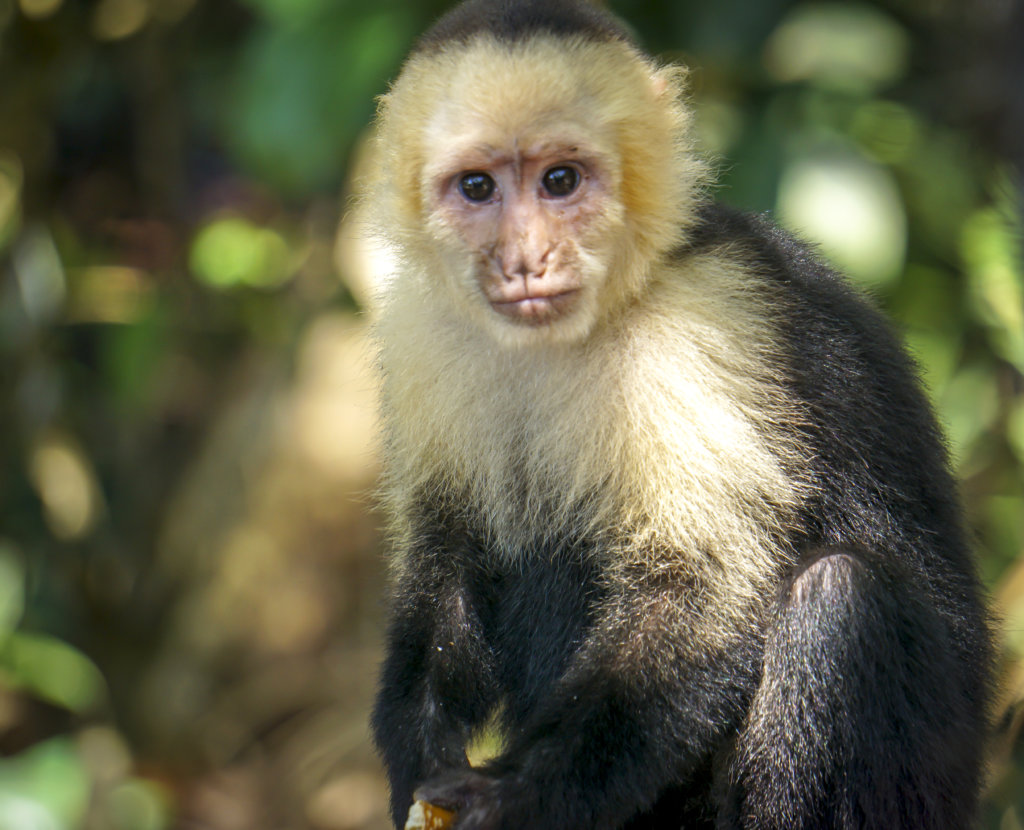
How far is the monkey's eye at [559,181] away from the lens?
2.83 meters

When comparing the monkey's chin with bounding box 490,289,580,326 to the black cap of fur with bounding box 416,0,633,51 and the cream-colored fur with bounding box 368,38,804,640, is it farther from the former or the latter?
the black cap of fur with bounding box 416,0,633,51

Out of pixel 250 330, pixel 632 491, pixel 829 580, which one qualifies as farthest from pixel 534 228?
pixel 250 330

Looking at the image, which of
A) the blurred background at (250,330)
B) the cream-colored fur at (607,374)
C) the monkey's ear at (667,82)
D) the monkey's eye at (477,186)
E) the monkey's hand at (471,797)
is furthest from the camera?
the blurred background at (250,330)

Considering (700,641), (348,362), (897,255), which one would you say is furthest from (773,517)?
(348,362)

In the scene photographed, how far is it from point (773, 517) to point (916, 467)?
43cm

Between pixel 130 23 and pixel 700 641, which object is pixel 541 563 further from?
pixel 130 23

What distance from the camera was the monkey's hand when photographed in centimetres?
251

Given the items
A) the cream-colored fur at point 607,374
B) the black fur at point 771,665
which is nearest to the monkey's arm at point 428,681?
the black fur at point 771,665

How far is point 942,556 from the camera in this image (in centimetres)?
292

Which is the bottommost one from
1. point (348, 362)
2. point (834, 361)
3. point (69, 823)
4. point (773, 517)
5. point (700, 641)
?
point (69, 823)

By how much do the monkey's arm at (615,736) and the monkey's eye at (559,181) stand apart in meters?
1.00

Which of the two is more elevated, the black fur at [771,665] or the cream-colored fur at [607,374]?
the cream-colored fur at [607,374]

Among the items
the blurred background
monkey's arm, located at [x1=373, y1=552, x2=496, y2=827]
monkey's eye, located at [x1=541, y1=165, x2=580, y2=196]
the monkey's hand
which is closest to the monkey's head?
monkey's eye, located at [x1=541, y1=165, x2=580, y2=196]

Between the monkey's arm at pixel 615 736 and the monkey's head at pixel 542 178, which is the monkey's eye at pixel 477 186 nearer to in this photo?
the monkey's head at pixel 542 178
